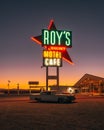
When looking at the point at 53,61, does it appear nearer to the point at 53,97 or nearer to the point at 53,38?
the point at 53,38

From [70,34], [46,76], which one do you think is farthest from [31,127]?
[70,34]

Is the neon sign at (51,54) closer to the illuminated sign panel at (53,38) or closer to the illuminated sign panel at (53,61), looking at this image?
the illuminated sign panel at (53,61)

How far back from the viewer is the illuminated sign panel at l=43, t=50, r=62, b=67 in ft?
167

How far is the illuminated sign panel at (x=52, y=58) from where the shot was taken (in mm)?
50969

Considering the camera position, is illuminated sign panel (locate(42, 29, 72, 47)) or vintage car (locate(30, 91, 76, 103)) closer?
vintage car (locate(30, 91, 76, 103))

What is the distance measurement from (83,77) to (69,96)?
41.7 m

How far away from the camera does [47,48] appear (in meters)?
51.2

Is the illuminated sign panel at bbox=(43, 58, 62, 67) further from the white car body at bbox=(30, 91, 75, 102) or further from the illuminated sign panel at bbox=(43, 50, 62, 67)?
the white car body at bbox=(30, 91, 75, 102)

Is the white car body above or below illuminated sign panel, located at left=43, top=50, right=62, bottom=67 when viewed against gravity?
below

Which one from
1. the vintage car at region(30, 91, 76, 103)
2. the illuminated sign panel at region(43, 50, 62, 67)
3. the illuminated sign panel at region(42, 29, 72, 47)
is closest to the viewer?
the vintage car at region(30, 91, 76, 103)

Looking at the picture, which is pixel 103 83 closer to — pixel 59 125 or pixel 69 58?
pixel 69 58

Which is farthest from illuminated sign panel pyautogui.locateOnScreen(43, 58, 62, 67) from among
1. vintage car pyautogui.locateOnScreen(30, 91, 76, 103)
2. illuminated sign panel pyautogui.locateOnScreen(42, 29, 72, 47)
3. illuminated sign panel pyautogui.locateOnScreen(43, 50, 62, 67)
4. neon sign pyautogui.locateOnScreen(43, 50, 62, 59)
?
vintage car pyautogui.locateOnScreen(30, 91, 76, 103)

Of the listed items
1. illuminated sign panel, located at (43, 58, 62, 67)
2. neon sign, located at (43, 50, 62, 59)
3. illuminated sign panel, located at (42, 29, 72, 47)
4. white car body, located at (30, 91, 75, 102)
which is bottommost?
white car body, located at (30, 91, 75, 102)

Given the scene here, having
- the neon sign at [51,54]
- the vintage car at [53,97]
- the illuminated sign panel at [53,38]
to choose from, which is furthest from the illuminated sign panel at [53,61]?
the vintage car at [53,97]
